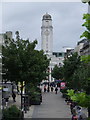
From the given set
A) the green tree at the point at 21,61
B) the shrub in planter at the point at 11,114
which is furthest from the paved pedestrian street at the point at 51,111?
the shrub in planter at the point at 11,114

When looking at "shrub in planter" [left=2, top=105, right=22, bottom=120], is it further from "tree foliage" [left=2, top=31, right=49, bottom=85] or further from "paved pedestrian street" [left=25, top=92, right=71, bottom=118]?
"tree foliage" [left=2, top=31, right=49, bottom=85]

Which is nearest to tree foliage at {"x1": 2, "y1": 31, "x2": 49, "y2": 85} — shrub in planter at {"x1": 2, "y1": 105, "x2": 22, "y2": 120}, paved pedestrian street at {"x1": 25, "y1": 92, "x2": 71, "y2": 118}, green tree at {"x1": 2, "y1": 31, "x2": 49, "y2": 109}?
green tree at {"x1": 2, "y1": 31, "x2": 49, "y2": 109}

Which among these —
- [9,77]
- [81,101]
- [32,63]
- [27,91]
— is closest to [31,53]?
[32,63]

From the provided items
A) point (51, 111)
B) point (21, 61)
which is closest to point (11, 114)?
point (21, 61)

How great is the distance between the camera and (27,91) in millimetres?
39531

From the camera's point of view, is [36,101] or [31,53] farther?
[36,101]

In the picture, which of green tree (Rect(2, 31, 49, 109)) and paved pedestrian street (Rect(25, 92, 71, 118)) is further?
green tree (Rect(2, 31, 49, 109))

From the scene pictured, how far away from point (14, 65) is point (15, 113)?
9986 mm

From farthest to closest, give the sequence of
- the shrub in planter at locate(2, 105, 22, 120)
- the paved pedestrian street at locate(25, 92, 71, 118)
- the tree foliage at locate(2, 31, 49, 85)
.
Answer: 1. the tree foliage at locate(2, 31, 49, 85)
2. the paved pedestrian street at locate(25, 92, 71, 118)
3. the shrub in planter at locate(2, 105, 22, 120)

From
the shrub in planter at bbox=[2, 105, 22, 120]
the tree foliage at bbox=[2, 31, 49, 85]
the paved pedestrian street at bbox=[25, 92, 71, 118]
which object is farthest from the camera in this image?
the tree foliage at bbox=[2, 31, 49, 85]

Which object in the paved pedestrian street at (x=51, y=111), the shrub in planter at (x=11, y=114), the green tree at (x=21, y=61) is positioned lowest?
the paved pedestrian street at (x=51, y=111)

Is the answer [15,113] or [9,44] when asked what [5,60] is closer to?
[9,44]

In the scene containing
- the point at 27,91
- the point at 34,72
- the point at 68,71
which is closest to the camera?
the point at 34,72

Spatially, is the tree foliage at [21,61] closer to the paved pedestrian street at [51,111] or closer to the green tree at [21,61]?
the green tree at [21,61]
